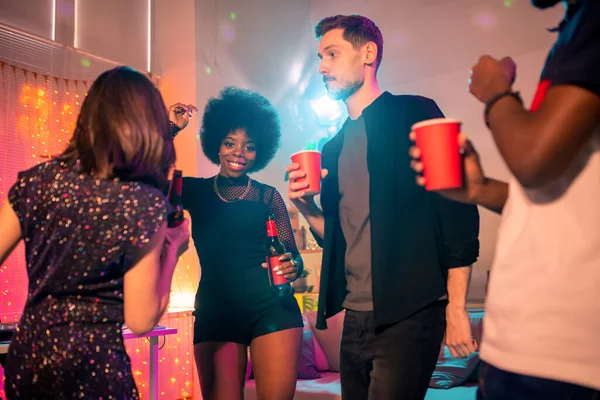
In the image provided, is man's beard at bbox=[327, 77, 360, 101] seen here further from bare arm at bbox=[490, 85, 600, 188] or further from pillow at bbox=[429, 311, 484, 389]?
Result: pillow at bbox=[429, 311, 484, 389]

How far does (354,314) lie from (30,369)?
3.09 ft

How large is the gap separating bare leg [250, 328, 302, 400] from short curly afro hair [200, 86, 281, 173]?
3.47 ft

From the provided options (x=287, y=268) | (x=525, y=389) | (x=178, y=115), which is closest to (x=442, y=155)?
(x=525, y=389)

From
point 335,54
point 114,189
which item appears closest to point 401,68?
point 335,54

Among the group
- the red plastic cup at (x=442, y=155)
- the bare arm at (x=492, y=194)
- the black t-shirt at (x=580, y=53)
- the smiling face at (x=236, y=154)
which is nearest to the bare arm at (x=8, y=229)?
the red plastic cup at (x=442, y=155)

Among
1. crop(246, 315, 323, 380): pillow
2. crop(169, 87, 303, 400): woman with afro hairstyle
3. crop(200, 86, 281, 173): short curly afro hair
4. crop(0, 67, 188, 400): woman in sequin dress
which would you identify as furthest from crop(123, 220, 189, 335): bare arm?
crop(246, 315, 323, 380): pillow

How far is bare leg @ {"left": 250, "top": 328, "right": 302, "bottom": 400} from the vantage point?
7.78 feet

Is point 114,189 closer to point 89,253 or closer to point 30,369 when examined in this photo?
point 89,253

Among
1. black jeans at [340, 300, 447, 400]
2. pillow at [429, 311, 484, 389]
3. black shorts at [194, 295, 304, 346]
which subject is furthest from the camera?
pillow at [429, 311, 484, 389]

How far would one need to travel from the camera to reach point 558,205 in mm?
927

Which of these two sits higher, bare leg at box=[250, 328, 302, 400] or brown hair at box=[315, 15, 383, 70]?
brown hair at box=[315, 15, 383, 70]

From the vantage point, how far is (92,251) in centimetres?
128

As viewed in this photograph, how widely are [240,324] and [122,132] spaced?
1.32 metres

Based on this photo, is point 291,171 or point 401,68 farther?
point 401,68
